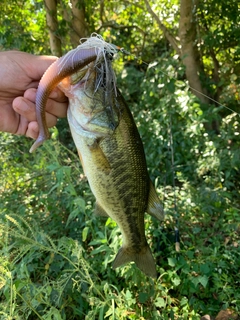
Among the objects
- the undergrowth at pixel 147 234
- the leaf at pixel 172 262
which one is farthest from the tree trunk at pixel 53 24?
the leaf at pixel 172 262

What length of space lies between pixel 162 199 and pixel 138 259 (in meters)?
1.21

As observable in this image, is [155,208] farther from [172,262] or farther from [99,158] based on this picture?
[172,262]

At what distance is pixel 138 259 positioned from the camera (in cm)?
227

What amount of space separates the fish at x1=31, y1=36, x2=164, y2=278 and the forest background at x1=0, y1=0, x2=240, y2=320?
38 centimetres

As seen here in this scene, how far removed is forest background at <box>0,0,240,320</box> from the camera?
2.42 meters

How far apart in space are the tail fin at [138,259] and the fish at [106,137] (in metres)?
0.25

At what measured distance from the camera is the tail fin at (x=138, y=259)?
2.26 m

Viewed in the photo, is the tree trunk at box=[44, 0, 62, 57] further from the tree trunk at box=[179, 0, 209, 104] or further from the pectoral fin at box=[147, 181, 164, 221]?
the pectoral fin at box=[147, 181, 164, 221]

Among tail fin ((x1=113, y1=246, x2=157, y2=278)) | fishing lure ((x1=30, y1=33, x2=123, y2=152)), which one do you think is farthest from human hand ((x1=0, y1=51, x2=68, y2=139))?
tail fin ((x1=113, y1=246, x2=157, y2=278))

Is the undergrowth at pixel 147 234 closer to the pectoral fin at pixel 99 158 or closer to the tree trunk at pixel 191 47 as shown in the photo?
the pectoral fin at pixel 99 158

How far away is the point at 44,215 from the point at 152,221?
3.54 ft

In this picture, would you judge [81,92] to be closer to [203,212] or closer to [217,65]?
[203,212]

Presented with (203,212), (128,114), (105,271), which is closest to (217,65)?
(203,212)

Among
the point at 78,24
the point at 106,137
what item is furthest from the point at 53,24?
the point at 106,137
